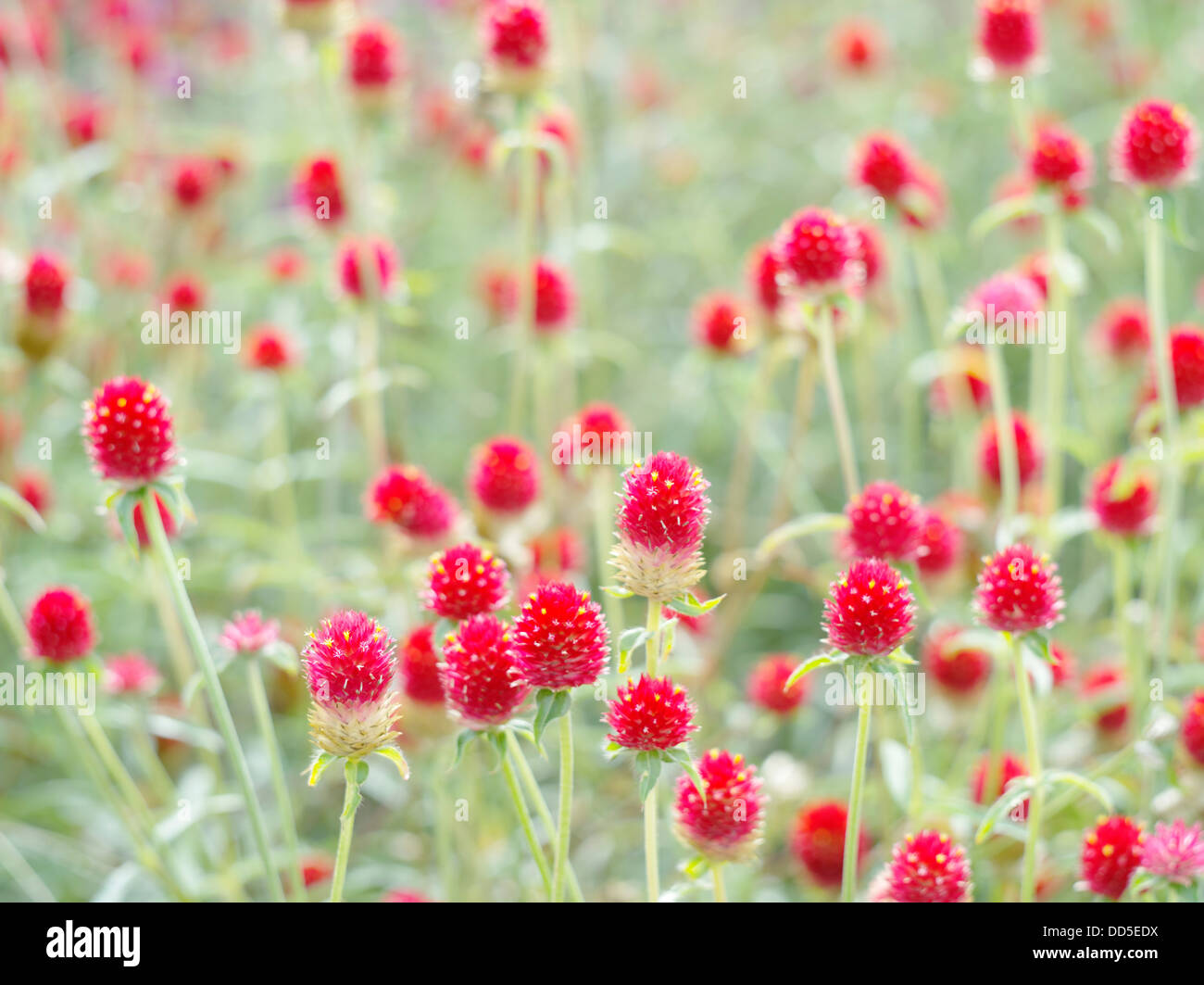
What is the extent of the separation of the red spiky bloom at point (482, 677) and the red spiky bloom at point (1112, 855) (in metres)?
0.68

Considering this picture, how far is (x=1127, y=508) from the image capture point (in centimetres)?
179

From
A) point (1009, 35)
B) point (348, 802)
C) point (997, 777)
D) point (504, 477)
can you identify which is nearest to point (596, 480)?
point (504, 477)

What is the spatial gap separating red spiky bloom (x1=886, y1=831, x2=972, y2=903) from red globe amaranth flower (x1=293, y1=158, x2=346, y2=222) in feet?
5.30

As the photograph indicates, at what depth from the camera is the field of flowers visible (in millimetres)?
1308

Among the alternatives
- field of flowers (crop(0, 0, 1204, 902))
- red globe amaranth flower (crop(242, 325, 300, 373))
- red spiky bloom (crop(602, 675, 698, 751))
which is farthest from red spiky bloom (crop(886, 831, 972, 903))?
red globe amaranth flower (crop(242, 325, 300, 373))

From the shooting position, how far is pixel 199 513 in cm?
296

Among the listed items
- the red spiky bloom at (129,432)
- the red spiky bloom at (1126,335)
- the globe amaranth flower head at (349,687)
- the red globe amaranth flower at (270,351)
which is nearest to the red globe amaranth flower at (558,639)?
the globe amaranth flower head at (349,687)

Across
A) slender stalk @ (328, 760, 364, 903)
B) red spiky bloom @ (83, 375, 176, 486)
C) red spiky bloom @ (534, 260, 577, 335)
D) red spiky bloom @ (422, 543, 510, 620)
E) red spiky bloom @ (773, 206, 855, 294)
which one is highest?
red spiky bloom @ (534, 260, 577, 335)

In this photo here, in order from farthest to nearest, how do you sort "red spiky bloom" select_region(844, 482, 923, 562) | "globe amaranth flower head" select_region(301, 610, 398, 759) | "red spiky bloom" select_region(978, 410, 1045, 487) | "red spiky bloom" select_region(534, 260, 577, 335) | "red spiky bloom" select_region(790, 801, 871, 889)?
"red spiky bloom" select_region(534, 260, 577, 335) → "red spiky bloom" select_region(978, 410, 1045, 487) → "red spiky bloom" select_region(790, 801, 871, 889) → "red spiky bloom" select_region(844, 482, 923, 562) → "globe amaranth flower head" select_region(301, 610, 398, 759)

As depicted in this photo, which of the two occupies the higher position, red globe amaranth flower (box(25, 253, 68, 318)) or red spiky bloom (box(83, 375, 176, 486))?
red globe amaranth flower (box(25, 253, 68, 318))

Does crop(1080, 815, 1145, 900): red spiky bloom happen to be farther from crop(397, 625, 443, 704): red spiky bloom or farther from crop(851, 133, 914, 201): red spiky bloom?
crop(851, 133, 914, 201): red spiky bloom

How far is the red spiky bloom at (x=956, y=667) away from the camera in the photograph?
198 cm

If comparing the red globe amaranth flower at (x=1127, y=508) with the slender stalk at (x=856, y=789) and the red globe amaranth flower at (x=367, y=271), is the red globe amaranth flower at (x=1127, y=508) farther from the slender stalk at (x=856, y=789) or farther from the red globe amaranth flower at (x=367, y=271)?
the red globe amaranth flower at (x=367, y=271)
